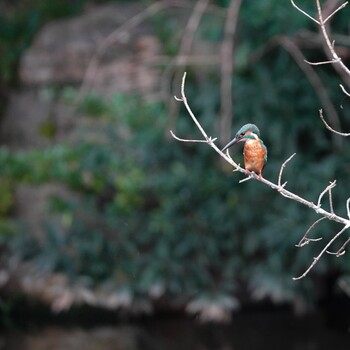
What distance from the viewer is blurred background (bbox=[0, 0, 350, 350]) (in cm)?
528

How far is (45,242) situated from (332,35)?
2252 mm

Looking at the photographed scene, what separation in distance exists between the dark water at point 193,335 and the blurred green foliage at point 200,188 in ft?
0.78

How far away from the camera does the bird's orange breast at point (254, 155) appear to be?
2150mm

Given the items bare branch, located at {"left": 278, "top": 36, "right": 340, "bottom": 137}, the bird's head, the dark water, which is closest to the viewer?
the bird's head

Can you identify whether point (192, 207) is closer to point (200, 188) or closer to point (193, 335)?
point (200, 188)

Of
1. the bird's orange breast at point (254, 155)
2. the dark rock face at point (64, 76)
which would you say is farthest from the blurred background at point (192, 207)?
the bird's orange breast at point (254, 155)

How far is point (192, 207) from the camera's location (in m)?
5.59

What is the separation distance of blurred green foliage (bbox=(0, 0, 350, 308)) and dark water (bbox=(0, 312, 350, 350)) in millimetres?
237

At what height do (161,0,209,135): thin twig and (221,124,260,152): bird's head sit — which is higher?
(161,0,209,135): thin twig

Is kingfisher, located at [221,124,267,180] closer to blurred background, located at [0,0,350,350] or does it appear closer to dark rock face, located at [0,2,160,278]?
blurred background, located at [0,0,350,350]

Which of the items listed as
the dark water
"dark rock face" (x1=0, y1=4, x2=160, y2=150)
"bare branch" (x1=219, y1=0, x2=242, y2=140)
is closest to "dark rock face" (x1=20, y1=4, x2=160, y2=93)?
"dark rock face" (x1=0, y1=4, x2=160, y2=150)

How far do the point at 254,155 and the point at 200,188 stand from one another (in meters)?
3.37

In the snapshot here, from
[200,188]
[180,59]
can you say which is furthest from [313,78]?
[200,188]

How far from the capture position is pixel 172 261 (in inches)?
217
